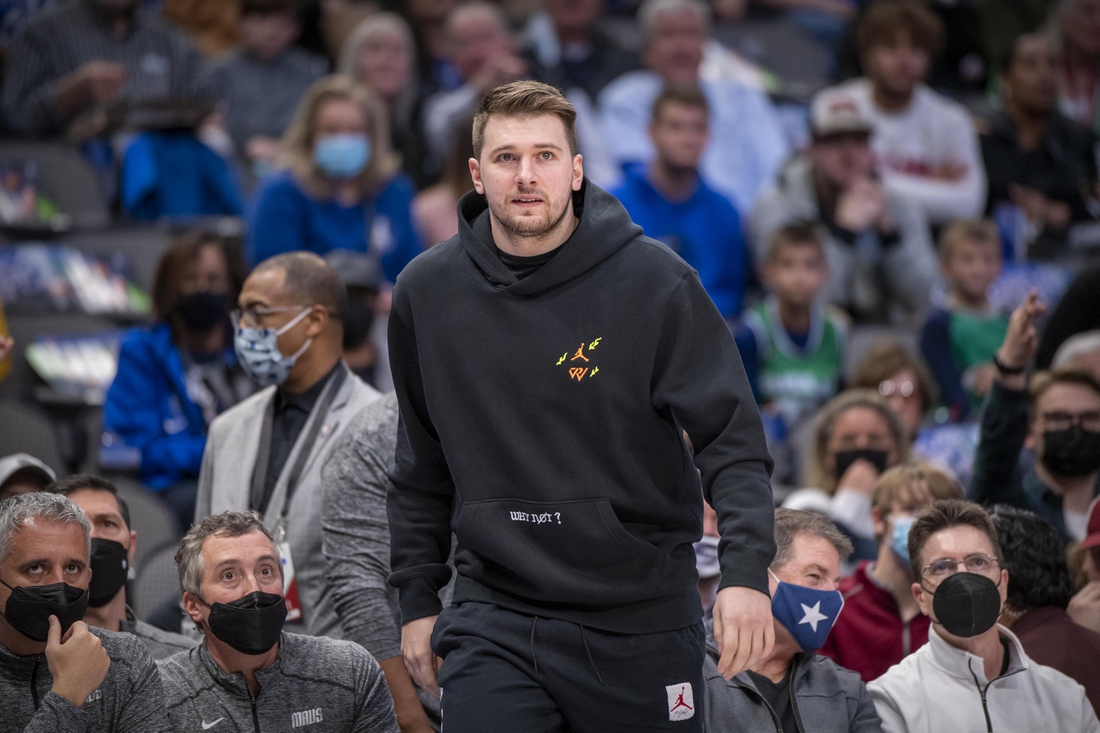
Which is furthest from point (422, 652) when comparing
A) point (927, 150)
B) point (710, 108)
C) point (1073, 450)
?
point (927, 150)

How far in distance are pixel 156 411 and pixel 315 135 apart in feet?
6.00

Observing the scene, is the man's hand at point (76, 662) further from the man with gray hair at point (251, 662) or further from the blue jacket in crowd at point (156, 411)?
the blue jacket in crowd at point (156, 411)

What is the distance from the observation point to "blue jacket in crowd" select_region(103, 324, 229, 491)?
5766 mm

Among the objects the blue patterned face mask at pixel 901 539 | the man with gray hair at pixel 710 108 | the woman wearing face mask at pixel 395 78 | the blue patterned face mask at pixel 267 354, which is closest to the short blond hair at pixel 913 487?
the blue patterned face mask at pixel 901 539

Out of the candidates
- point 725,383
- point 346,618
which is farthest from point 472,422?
point 346,618

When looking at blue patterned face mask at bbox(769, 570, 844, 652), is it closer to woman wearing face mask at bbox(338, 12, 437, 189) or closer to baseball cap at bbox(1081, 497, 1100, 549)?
baseball cap at bbox(1081, 497, 1100, 549)

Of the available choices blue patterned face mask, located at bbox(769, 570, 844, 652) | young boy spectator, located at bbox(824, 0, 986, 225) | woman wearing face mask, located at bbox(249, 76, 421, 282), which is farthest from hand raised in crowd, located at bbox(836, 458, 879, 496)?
young boy spectator, located at bbox(824, 0, 986, 225)

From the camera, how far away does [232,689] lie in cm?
345

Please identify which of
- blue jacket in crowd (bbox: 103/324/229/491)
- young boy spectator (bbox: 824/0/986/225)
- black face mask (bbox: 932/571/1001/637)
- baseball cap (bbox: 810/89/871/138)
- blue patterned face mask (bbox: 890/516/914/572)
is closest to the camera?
black face mask (bbox: 932/571/1001/637)

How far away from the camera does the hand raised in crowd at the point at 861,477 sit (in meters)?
5.31

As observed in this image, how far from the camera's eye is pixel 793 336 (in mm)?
6980

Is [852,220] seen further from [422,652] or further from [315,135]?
[422,652]

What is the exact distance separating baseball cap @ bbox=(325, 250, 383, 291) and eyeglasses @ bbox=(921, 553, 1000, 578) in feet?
10.1

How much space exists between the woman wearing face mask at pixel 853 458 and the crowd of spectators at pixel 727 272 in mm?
13
